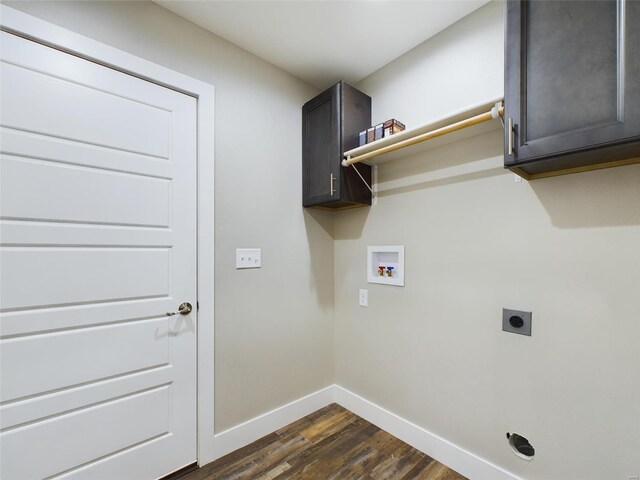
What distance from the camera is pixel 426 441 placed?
1.84 m

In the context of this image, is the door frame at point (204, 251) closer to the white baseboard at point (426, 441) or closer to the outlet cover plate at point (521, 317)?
the white baseboard at point (426, 441)

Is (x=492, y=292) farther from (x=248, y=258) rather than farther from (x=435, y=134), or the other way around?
(x=248, y=258)

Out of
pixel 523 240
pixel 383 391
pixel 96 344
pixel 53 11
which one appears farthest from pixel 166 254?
pixel 523 240

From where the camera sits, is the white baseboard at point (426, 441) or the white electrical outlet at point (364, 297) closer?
the white baseboard at point (426, 441)

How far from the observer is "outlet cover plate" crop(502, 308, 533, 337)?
145 centimetres

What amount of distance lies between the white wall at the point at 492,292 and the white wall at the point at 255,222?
390 millimetres

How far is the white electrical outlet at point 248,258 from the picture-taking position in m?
1.94

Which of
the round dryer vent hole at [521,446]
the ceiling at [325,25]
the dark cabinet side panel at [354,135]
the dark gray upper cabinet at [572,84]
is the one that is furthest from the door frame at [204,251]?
the round dryer vent hole at [521,446]

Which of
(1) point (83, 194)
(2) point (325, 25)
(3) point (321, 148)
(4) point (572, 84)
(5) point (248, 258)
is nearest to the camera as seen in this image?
(4) point (572, 84)

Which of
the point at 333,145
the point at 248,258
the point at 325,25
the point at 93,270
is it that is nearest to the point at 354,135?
the point at 333,145

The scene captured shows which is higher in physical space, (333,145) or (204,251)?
(333,145)

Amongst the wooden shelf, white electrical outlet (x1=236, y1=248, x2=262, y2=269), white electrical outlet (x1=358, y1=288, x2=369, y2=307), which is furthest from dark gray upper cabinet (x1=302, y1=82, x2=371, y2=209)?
white electrical outlet (x1=358, y1=288, x2=369, y2=307)

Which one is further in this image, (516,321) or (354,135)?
(354,135)

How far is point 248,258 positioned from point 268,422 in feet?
3.84
